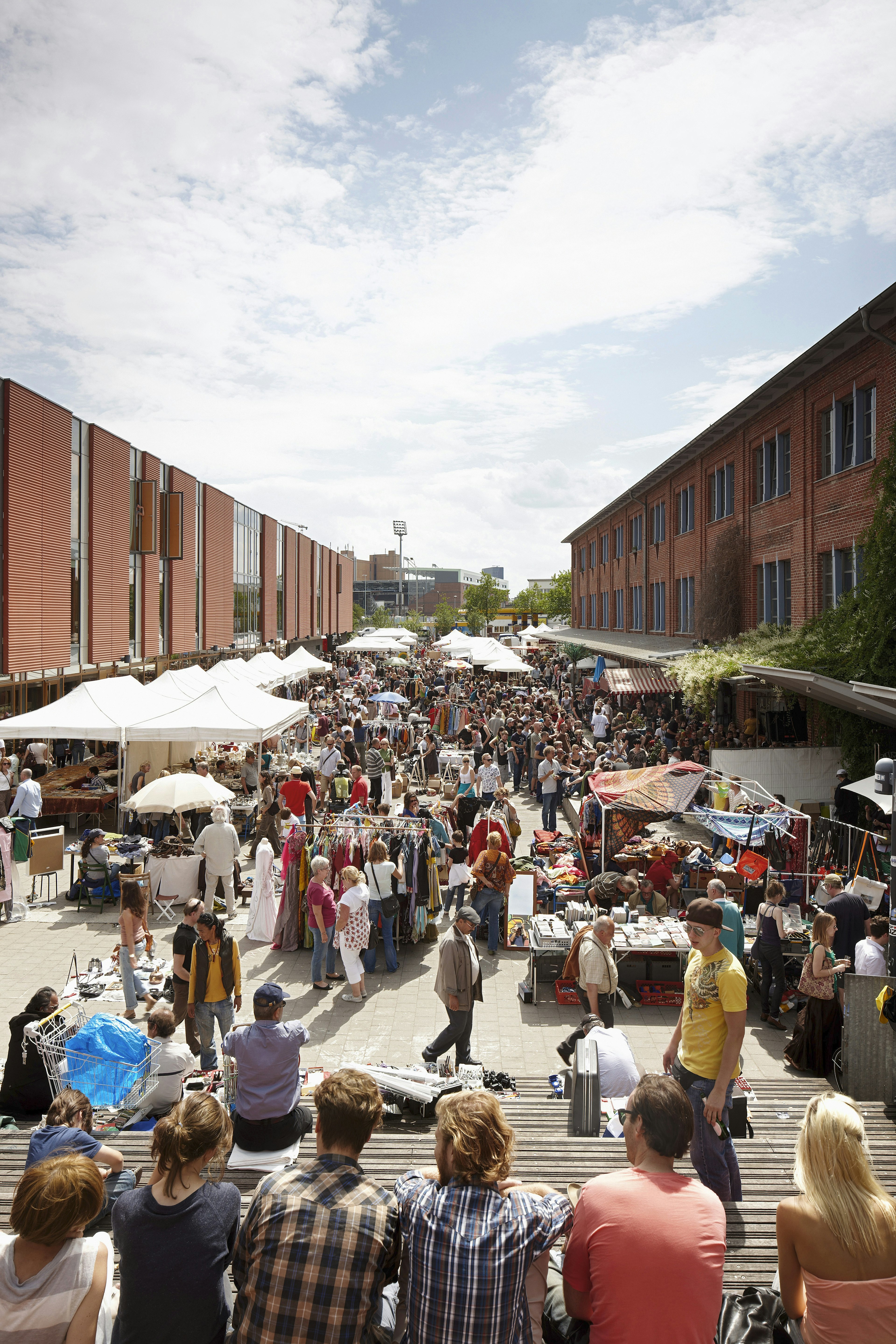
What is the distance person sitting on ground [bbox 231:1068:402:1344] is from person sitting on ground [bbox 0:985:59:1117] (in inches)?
161

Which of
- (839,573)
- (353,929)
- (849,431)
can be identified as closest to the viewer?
(353,929)

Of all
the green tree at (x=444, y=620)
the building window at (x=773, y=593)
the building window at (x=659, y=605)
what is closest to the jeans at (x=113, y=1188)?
the building window at (x=773, y=593)

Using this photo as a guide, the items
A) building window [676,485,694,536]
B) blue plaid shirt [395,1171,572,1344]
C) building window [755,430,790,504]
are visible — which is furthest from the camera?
building window [676,485,694,536]

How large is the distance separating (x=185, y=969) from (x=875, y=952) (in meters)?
6.04

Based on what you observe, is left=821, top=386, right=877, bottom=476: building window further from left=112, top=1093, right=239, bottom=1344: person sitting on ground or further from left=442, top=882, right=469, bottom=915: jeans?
left=112, top=1093, right=239, bottom=1344: person sitting on ground

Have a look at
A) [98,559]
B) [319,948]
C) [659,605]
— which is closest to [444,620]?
[659,605]

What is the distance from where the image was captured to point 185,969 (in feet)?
25.6

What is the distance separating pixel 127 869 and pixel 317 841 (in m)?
3.55

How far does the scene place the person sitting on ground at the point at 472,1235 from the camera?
278 centimetres

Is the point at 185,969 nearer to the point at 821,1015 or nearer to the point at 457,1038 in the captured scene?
the point at 457,1038

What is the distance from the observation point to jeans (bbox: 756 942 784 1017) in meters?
9.07

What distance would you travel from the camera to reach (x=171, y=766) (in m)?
19.0

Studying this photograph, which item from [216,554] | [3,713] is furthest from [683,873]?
[216,554]

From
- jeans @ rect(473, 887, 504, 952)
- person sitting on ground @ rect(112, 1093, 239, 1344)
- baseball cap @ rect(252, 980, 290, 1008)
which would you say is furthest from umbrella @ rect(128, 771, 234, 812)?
person sitting on ground @ rect(112, 1093, 239, 1344)
